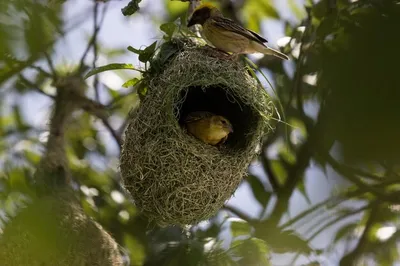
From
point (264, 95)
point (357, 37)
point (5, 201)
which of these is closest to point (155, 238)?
point (264, 95)

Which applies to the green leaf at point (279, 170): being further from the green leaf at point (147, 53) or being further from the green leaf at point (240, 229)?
the green leaf at point (147, 53)

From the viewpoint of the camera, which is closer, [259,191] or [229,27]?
[229,27]

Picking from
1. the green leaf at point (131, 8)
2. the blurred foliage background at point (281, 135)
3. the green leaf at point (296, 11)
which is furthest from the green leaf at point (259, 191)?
the green leaf at point (131, 8)

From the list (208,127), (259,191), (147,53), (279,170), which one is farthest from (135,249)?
(147,53)

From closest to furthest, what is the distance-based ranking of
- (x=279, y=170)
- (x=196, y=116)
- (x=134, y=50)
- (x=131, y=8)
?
(x=131, y=8), (x=134, y=50), (x=196, y=116), (x=279, y=170)

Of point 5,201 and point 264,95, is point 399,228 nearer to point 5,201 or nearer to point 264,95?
point 264,95

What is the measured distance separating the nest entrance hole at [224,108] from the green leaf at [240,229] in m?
0.39

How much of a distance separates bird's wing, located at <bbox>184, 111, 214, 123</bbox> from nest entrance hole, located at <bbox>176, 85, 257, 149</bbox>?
0.12 feet

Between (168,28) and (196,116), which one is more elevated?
(168,28)

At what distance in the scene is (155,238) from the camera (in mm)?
2799

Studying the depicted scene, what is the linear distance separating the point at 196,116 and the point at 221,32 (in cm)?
38

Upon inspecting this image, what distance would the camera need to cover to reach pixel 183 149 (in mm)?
2049

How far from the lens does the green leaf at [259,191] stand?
2.91 m

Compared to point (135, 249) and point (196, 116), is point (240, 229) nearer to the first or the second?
point (196, 116)
